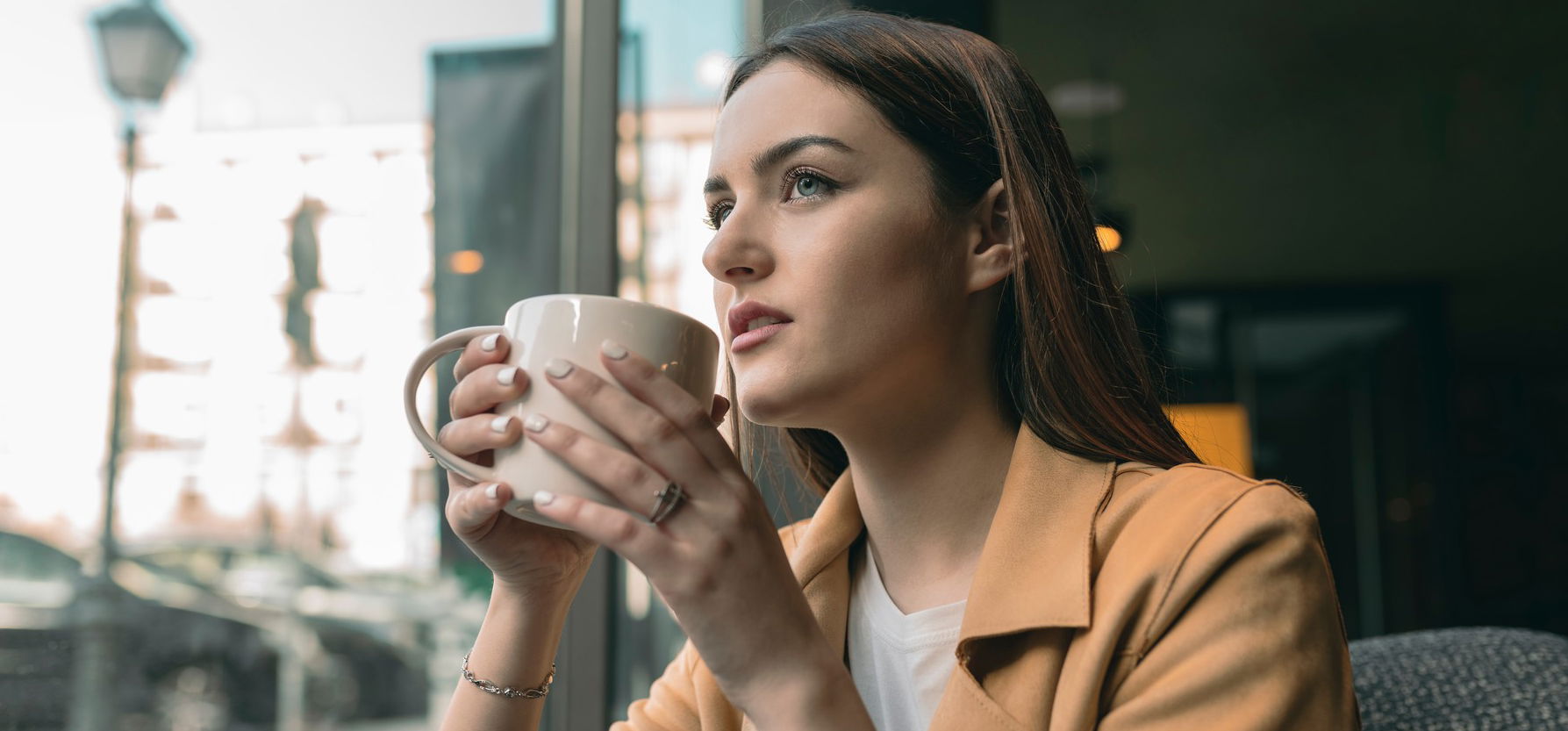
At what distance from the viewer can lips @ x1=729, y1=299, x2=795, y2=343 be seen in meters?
0.98

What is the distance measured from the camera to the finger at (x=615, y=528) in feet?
2.40

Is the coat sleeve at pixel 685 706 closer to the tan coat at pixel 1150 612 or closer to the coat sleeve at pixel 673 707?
the coat sleeve at pixel 673 707

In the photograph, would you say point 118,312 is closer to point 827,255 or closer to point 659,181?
point 827,255

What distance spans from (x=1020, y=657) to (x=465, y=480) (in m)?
0.45

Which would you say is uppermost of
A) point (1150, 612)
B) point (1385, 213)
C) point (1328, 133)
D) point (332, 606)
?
point (1328, 133)

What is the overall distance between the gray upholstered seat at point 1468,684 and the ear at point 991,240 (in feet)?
1.56

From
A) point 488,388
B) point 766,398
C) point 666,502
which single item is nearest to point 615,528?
point 666,502

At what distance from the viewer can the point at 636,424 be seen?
2.44ft

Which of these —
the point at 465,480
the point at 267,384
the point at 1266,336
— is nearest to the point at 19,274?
the point at 267,384

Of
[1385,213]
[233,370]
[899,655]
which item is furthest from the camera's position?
[1385,213]

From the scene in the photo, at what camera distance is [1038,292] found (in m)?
1.09

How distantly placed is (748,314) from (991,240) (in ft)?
0.95

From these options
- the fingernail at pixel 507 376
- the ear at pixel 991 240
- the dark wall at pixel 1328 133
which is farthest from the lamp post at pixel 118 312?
the dark wall at pixel 1328 133

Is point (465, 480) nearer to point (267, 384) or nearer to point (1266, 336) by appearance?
point (267, 384)
